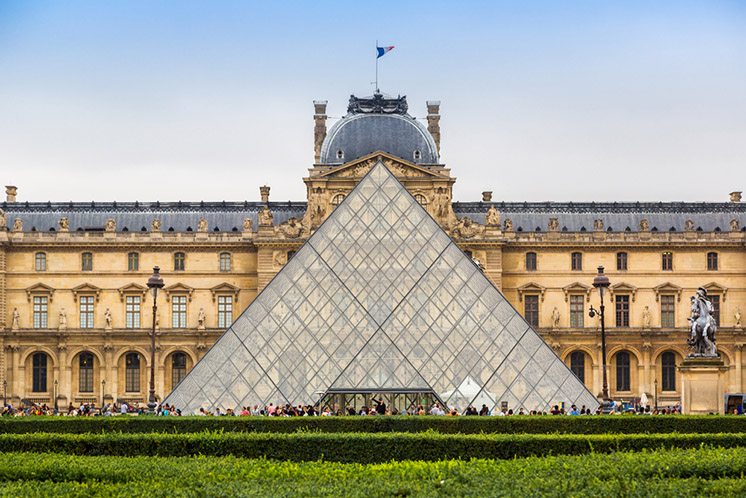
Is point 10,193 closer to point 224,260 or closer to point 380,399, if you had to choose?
point 224,260

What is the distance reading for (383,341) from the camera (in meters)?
33.1

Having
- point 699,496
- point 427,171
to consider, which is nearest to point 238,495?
point 699,496

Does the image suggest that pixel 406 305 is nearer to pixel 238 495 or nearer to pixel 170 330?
pixel 238 495

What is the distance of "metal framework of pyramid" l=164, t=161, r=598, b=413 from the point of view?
3184cm

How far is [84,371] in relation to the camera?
6212 centimetres

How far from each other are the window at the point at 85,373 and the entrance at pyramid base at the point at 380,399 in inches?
1230

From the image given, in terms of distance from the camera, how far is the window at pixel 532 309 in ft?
205

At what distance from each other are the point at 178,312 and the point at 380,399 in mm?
30850

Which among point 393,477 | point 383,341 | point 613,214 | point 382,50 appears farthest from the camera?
point 613,214

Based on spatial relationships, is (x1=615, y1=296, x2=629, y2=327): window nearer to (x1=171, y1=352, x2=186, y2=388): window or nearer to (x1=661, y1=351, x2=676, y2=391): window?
(x1=661, y1=351, x2=676, y2=391): window

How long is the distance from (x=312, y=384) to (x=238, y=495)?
59.2 ft

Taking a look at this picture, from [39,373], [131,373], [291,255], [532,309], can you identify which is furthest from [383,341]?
[39,373]

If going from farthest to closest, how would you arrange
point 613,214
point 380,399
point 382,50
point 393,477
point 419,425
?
point 613,214, point 382,50, point 380,399, point 419,425, point 393,477

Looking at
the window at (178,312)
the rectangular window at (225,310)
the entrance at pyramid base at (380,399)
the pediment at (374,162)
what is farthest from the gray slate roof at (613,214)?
the entrance at pyramid base at (380,399)
